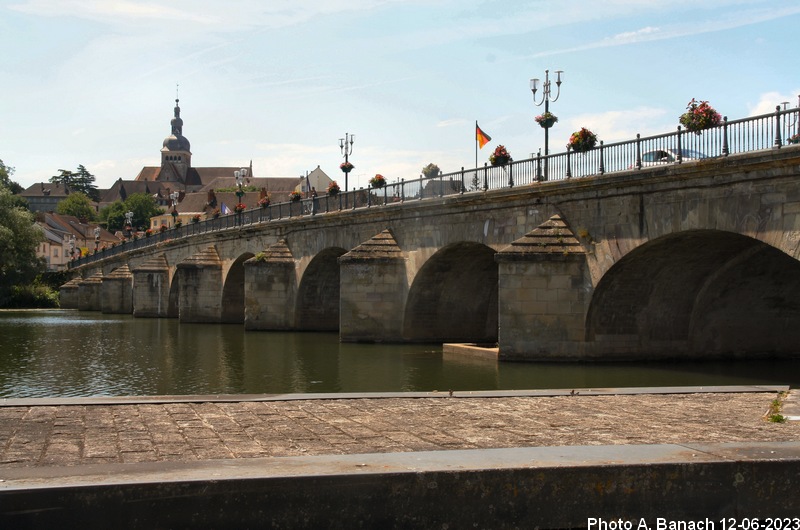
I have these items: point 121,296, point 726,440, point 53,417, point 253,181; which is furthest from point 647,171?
point 253,181

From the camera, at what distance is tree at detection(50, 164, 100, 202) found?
634ft

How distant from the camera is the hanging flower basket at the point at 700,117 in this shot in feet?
63.0

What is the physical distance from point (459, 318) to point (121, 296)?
41.1 meters

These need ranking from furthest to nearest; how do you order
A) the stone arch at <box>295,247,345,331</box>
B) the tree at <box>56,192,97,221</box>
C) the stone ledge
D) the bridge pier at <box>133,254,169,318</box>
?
the tree at <box>56,192,97,221</box>
the bridge pier at <box>133,254,169,318</box>
the stone arch at <box>295,247,345,331</box>
the stone ledge

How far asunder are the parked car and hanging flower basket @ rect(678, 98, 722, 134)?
49 cm

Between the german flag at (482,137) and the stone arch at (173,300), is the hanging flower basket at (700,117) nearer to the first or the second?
the german flag at (482,137)

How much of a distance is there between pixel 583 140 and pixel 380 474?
59.9ft

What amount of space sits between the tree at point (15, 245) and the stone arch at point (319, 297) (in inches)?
1368

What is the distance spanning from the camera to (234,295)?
48.3 m

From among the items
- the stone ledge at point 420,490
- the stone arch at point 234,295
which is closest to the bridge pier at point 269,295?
the stone arch at point 234,295

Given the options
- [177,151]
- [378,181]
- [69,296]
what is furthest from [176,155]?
[378,181]

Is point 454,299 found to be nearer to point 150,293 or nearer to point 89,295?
point 150,293

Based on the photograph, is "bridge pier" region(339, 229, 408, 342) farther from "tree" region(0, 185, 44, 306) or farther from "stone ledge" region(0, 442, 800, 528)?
"tree" region(0, 185, 44, 306)

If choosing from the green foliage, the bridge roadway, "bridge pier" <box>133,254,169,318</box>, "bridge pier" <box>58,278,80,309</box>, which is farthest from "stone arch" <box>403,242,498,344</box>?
the green foliage
